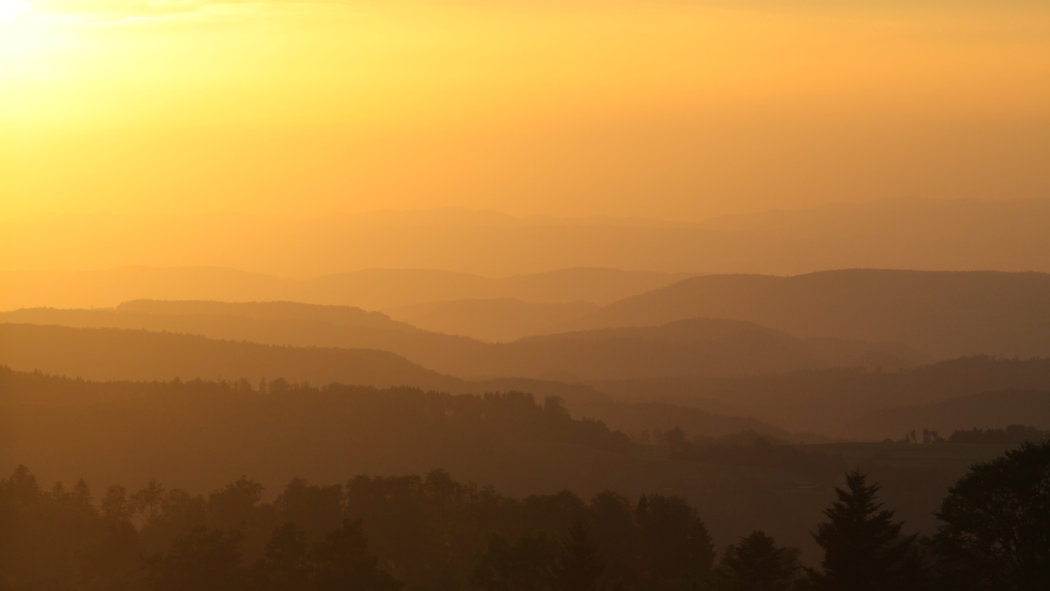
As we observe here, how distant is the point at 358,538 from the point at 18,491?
5553 centimetres

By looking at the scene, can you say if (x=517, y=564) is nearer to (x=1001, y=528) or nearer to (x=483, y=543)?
(x=483, y=543)

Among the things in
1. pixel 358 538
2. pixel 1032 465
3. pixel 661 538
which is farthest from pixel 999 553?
pixel 661 538

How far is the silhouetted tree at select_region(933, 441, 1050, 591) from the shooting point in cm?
5341

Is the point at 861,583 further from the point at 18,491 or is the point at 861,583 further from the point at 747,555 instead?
the point at 18,491

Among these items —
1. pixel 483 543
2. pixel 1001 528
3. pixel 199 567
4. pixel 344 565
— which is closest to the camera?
pixel 1001 528

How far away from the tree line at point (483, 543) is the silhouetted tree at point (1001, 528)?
6 centimetres

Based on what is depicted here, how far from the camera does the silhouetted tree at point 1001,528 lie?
5341 centimetres

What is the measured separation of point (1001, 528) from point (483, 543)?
5391cm

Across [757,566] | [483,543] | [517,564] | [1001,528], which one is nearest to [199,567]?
[517,564]

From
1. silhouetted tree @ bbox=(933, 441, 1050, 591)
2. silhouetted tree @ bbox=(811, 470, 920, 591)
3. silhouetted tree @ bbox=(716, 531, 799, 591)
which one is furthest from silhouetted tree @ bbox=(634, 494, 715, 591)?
silhouetted tree @ bbox=(811, 470, 920, 591)

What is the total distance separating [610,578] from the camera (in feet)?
319

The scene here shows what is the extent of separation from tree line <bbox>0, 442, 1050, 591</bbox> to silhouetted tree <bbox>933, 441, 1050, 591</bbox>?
6 cm

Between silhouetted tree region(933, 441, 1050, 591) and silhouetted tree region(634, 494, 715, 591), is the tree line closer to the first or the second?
silhouetted tree region(933, 441, 1050, 591)

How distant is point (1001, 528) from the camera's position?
181 ft
